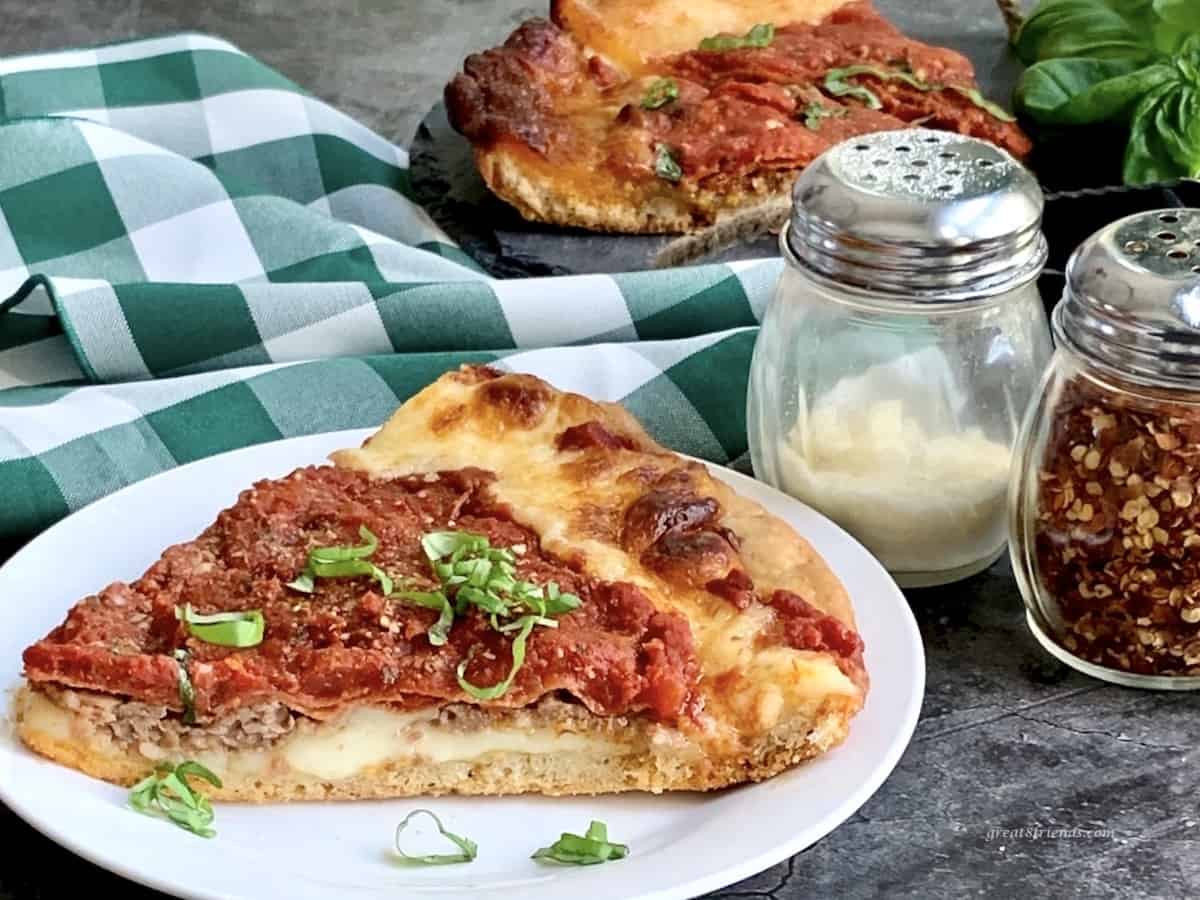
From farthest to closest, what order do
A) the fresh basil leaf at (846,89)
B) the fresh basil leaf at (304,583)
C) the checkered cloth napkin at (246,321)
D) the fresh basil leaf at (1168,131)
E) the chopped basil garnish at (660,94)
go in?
the fresh basil leaf at (846,89) → the chopped basil garnish at (660,94) → the fresh basil leaf at (1168,131) → the checkered cloth napkin at (246,321) → the fresh basil leaf at (304,583)

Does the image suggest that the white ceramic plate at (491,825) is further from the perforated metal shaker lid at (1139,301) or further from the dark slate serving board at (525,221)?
the dark slate serving board at (525,221)

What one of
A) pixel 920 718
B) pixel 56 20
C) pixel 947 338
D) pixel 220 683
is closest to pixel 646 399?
pixel 947 338

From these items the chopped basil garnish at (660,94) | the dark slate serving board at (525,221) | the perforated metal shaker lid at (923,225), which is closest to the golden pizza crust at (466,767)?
the perforated metal shaker lid at (923,225)

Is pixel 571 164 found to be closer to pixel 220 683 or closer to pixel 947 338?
pixel 947 338

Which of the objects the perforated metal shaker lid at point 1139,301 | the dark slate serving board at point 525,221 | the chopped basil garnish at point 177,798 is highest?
the perforated metal shaker lid at point 1139,301

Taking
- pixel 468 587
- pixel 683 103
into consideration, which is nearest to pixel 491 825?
pixel 468 587

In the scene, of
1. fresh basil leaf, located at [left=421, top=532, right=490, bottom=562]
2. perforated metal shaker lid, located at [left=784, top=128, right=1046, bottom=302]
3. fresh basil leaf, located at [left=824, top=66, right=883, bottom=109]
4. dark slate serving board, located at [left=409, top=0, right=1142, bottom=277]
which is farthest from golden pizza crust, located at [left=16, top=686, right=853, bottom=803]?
fresh basil leaf, located at [left=824, top=66, right=883, bottom=109]

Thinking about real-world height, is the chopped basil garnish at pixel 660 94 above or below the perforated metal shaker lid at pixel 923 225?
below
